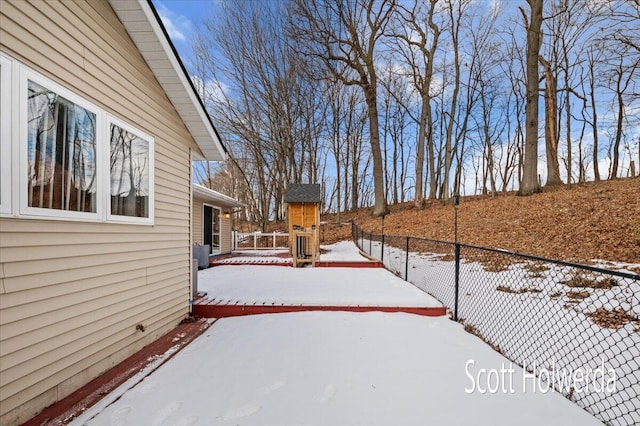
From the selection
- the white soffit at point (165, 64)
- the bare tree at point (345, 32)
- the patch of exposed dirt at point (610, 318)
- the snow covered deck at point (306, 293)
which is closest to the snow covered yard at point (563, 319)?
the patch of exposed dirt at point (610, 318)

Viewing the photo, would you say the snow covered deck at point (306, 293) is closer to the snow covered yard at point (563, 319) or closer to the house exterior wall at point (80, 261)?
the snow covered yard at point (563, 319)

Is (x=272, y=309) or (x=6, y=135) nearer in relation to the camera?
(x=6, y=135)

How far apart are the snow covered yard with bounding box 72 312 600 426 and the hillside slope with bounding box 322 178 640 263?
17.2 feet

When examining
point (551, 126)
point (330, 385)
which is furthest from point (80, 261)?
point (551, 126)

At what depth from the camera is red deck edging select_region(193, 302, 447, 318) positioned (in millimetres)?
3959

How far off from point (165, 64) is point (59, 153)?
5.37 ft

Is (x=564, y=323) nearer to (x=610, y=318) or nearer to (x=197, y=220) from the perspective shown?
(x=610, y=318)

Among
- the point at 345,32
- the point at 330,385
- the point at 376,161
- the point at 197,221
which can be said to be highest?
the point at 345,32

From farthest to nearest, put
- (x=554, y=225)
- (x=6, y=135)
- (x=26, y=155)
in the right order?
1. (x=554, y=225)
2. (x=26, y=155)
3. (x=6, y=135)

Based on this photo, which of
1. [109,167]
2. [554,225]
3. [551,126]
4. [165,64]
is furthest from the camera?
[551,126]

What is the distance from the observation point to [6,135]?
1711 mm

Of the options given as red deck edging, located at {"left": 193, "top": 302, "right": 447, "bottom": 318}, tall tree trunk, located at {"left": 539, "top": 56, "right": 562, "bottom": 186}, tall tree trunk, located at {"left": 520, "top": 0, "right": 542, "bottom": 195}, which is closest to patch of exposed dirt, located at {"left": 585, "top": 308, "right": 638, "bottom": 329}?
red deck edging, located at {"left": 193, "top": 302, "right": 447, "bottom": 318}

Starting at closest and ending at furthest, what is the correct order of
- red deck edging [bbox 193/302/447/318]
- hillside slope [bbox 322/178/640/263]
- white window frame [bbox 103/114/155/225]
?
white window frame [bbox 103/114/155/225] → red deck edging [bbox 193/302/447/318] → hillside slope [bbox 322/178/640/263]

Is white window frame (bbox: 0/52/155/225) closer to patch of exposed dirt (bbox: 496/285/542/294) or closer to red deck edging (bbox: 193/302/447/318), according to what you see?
red deck edging (bbox: 193/302/447/318)
